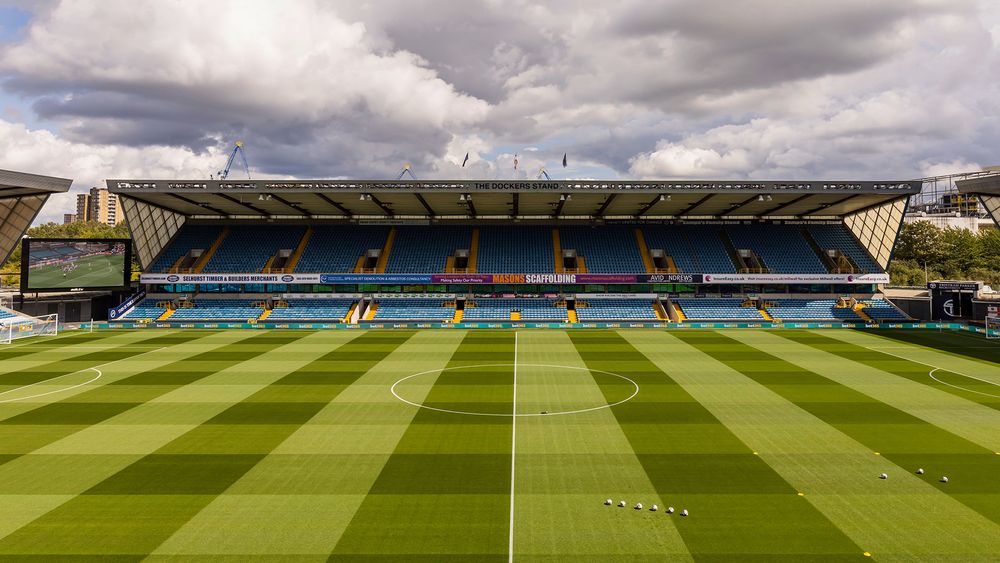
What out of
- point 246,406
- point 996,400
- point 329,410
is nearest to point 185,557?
point 329,410

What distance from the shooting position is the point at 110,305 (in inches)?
2200

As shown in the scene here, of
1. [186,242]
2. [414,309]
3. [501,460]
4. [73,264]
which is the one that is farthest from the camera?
[186,242]

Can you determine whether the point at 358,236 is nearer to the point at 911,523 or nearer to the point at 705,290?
the point at 705,290

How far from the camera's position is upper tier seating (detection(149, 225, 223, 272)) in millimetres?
58219

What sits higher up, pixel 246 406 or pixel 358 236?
pixel 358 236

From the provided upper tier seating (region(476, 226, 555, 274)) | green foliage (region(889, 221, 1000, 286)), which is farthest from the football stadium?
green foliage (region(889, 221, 1000, 286))

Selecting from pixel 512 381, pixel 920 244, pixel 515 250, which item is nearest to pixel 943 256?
pixel 920 244

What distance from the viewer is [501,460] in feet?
52.7

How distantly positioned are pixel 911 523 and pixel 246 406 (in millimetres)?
22696

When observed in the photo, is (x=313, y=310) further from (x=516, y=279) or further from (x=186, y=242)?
(x=516, y=279)

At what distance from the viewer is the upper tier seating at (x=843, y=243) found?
190 ft

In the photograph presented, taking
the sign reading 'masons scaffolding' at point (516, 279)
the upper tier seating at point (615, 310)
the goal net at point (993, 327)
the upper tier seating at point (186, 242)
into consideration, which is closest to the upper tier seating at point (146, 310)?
the sign reading 'masons scaffolding' at point (516, 279)

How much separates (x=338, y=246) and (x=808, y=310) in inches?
2045

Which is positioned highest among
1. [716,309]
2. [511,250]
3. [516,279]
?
[511,250]
